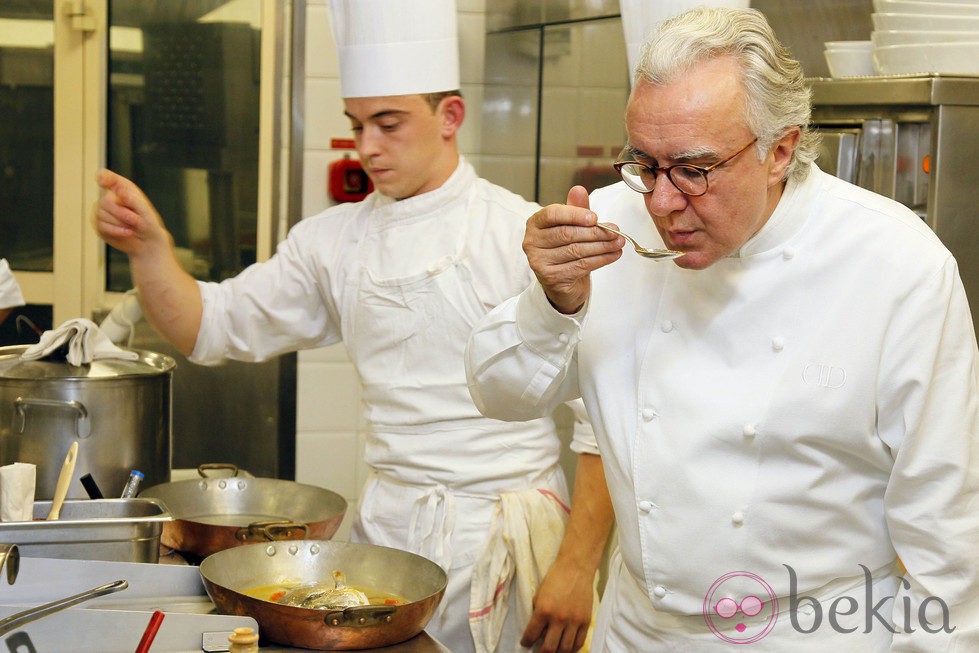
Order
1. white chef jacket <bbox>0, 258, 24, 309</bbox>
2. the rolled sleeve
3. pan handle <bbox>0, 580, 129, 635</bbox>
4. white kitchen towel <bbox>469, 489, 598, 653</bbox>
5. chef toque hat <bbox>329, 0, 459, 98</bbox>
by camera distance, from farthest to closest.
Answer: white chef jacket <bbox>0, 258, 24, 309</bbox> < chef toque hat <bbox>329, 0, 459, 98</bbox> < white kitchen towel <bbox>469, 489, 598, 653</bbox> < the rolled sleeve < pan handle <bbox>0, 580, 129, 635</bbox>

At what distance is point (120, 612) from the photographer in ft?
4.66

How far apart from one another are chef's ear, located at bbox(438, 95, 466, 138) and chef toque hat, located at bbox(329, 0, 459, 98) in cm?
3

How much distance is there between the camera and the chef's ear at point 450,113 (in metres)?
2.30

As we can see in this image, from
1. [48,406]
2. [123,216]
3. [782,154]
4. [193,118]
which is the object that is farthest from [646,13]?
[193,118]

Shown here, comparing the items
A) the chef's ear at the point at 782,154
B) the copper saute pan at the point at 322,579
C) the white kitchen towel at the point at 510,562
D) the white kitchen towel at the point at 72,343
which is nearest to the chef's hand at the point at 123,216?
the white kitchen towel at the point at 72,343

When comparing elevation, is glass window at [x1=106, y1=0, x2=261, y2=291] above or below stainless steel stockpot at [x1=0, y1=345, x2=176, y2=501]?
above

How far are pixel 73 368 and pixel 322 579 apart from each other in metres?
0.63

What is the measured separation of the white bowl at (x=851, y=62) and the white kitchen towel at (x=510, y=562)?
110 cm

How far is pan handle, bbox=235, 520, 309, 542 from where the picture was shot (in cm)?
176

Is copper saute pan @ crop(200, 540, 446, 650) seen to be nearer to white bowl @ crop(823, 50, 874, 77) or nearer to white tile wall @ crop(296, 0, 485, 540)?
white bowl @ crop(823, 50, 874, 77)

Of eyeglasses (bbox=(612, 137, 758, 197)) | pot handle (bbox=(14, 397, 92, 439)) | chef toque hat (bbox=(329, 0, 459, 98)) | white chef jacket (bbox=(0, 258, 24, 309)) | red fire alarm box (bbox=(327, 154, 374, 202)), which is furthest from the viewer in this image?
red fire alarm box (bbox=(327, 154, 374, 202))

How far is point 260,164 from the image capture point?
346 centimetres

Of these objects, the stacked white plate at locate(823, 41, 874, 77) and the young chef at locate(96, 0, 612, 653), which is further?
the stacked white plate at locate(823, 41, 874, 77)
